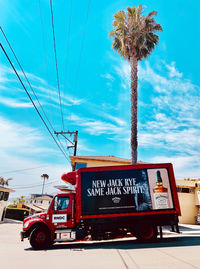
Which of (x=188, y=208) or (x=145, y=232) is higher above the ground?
(x=188, y=208)

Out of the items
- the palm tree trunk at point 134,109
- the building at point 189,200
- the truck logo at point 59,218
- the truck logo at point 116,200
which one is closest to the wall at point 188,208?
the building at point 189,200

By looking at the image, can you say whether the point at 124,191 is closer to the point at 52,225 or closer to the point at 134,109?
the point at 52,225

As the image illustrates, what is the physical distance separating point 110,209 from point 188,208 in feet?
62.6

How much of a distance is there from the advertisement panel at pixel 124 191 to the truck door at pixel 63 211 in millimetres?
634

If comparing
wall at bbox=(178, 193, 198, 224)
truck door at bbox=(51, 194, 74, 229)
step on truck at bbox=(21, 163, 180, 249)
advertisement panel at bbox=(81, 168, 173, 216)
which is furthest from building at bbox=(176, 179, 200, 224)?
truck door at bbox=(51, 194, 74, 229)

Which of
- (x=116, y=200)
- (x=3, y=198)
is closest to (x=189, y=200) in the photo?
(x=116, y=200)

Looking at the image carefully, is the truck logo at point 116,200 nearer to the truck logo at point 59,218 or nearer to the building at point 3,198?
the truck logo at point 59,218

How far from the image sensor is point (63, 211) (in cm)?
874

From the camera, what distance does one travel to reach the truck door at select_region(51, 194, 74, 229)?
857cm

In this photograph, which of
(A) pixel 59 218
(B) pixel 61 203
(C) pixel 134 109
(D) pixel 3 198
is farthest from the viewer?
(D) pixel 3 198

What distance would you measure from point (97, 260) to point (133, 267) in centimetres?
138

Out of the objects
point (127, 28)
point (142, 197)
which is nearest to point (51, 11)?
point (142, 197)

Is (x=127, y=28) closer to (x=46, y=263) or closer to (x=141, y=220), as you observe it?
(x=141, y=220)

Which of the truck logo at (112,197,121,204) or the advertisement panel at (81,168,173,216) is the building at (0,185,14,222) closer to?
the advertisement panel at (81,168,173,216)
